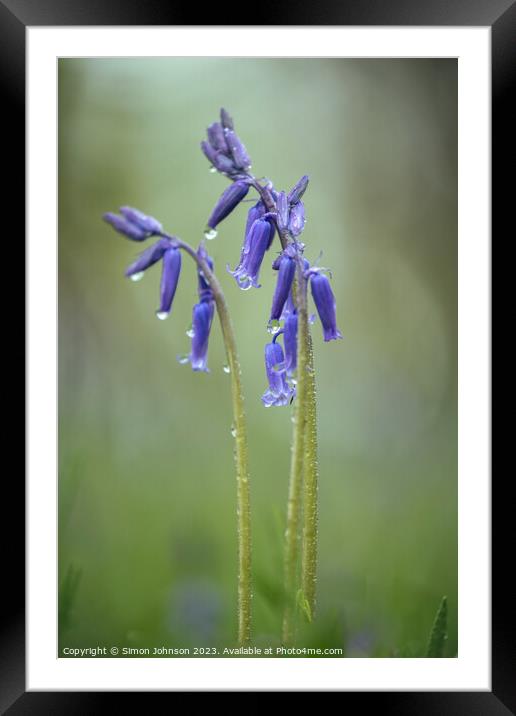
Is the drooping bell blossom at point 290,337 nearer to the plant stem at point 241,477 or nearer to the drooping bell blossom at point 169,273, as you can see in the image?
the plant stem at point 241,477

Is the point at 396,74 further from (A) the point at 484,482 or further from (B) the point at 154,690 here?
(B) the point at 154,690

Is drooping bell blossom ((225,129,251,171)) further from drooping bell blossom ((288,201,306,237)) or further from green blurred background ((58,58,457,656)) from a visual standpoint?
green blurred background ((58,58,457,656))

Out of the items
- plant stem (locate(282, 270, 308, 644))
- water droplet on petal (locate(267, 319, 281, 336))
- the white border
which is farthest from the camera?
the white border

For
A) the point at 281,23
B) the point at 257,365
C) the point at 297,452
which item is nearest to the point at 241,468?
the point at 297,452

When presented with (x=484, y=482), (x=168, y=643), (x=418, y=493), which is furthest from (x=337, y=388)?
(x=168, y=643)

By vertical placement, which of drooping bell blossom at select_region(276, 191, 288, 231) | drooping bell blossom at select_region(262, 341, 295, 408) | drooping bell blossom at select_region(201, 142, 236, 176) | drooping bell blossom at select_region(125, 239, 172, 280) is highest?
drooping bell blossom at select_region(201, 142, 236, 176)

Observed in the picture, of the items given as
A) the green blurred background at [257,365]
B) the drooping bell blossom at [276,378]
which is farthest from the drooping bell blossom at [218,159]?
the green blurred background at [257,365]

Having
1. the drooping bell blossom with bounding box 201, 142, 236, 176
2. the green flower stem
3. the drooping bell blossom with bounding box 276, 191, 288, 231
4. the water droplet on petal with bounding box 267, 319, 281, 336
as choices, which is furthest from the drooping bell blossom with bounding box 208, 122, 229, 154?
the water droplet on petal with bounding box 267, 319, 281, 336
